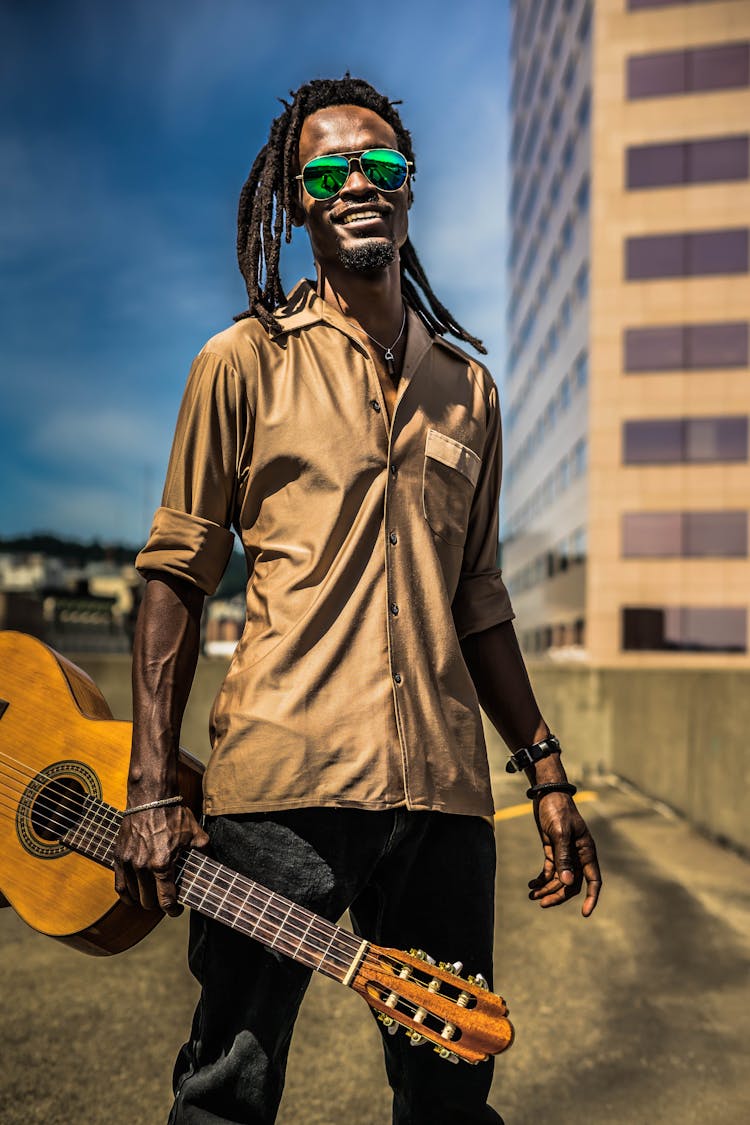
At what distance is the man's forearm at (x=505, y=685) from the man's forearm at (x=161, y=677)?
641mm

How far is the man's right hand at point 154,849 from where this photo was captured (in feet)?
6.28

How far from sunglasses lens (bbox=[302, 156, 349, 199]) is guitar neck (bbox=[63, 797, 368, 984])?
1.36 meters

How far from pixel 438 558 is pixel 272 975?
85 centimetres

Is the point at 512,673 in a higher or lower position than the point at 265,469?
lower

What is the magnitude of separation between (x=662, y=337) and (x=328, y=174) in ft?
161

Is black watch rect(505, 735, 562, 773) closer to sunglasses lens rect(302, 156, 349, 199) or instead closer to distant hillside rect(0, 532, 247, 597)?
sunglasses lens rect(302, 156, 349, 199)

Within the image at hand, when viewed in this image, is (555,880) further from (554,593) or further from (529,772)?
(554,593)

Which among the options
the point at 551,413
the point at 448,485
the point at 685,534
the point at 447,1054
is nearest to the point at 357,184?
the point at 448,485

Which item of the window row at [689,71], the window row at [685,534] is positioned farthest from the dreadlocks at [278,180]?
the window row at [689,71]

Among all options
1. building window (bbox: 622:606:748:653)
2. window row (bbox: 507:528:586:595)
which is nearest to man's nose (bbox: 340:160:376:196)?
building window (bbox: 622:606:748:653)

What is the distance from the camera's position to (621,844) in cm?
795

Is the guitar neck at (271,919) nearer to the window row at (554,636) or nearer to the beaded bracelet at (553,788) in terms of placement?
the beaded bracelet at (553,788)

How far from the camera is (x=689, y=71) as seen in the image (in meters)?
49.2

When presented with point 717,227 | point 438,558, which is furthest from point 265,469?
point 717,227
